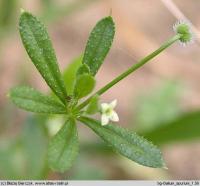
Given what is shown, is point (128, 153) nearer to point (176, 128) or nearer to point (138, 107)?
point (176, 128)

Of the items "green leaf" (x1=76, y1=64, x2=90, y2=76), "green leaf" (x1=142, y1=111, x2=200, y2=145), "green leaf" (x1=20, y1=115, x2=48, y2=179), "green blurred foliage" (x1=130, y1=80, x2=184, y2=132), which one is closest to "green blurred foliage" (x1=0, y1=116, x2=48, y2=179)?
"green leaf" (x1=20, y1=115, x2=48, y2=179)

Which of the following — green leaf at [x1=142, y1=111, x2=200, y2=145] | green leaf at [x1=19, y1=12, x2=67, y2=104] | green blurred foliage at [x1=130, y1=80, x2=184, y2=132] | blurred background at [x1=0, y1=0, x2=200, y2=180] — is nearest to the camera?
green leaf at [x1=19, y1=12, x2=67, y2=104]

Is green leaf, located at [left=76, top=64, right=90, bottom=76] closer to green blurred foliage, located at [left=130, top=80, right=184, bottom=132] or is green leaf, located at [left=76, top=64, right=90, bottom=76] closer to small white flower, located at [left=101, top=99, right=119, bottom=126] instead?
small white flower, located at [left=101, top=99, right=119, bottom=126]

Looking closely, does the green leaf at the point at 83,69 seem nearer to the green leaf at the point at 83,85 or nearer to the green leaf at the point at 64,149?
the green leaf at the point at 83,85

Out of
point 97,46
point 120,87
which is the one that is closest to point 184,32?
point 97,46

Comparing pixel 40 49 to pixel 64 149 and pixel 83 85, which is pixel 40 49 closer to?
pixel 83 85

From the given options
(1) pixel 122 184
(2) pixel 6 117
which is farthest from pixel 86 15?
(1) pixel 122 184

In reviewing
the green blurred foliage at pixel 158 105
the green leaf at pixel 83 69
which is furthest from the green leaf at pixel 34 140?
the green leaf at pixel 83 69
